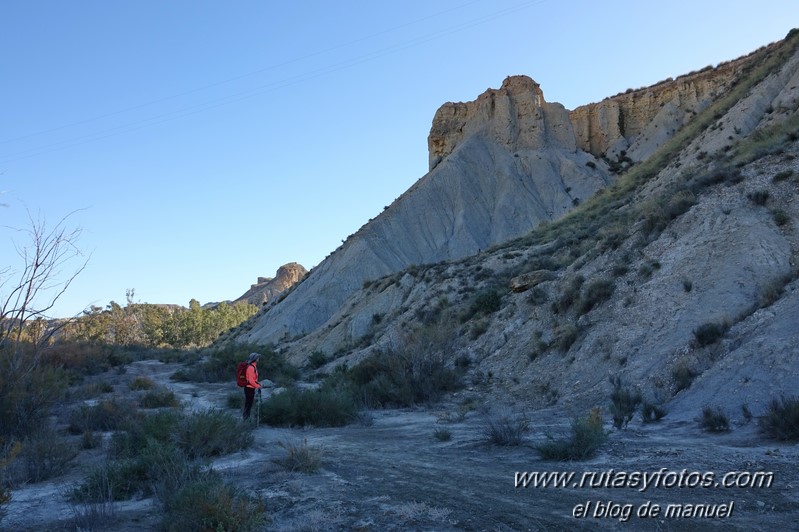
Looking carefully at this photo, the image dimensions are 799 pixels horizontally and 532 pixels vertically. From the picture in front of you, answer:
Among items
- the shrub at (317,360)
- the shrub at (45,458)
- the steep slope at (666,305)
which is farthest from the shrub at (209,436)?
the shrub at (317,360)

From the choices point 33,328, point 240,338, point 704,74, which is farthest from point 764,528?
point 704,74

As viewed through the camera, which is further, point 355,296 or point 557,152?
point 557,152

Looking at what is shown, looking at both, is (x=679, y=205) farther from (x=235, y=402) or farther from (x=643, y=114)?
(x=643, y=114)

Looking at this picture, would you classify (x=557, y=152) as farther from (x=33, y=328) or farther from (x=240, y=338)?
(x=33, y=328)

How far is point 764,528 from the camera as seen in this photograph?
4578mm

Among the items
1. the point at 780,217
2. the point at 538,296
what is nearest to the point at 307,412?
the point at 538,296

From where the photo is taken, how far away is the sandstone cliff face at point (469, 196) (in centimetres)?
4769

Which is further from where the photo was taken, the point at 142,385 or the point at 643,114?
the point at 643,114

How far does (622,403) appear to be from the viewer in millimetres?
10750

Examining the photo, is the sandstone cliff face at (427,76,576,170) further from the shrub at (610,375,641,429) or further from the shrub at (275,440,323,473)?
the shrub at (275,440,323,473)

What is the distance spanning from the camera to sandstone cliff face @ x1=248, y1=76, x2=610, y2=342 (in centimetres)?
4769

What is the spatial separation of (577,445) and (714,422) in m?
2.49

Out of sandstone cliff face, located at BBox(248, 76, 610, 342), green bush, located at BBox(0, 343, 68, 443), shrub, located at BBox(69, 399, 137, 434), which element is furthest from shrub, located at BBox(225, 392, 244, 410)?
sandstone cliff face, located at BBox(248, 76, 610, 342)

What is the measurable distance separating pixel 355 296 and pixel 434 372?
896 inches
